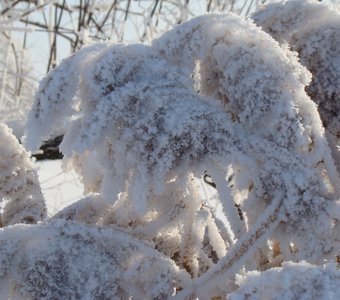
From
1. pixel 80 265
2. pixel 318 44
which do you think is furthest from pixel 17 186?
pixel 318 44

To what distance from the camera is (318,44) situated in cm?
106

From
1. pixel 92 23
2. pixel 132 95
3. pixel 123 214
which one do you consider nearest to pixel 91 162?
pixel 123 214

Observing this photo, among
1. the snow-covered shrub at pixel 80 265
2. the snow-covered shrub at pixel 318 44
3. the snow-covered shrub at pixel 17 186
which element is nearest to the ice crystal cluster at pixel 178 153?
the snow-covered shrub at pixel 80 265

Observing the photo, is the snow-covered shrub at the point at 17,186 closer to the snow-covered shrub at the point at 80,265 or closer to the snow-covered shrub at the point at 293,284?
the snow-covered shrub at the point at 80,265

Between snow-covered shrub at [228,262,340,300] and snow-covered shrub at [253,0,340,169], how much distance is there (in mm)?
429

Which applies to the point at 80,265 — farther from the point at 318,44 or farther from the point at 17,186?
the point at 318,44

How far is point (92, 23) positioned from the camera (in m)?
7.26

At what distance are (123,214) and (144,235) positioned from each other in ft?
0.18

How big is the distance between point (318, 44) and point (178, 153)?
0.39 metres

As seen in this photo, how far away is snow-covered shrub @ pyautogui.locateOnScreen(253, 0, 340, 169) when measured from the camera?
1044 mm

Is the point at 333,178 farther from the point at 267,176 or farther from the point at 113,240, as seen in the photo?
the point at 113,240

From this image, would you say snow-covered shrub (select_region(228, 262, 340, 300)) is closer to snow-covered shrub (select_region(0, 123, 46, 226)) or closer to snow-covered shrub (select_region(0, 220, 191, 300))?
snow-covered shrub (select_region(0, 220, 191, 300))

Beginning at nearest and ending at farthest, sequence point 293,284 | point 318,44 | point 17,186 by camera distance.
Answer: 1. point 293,284
2. point 318,44
3. point 17,186

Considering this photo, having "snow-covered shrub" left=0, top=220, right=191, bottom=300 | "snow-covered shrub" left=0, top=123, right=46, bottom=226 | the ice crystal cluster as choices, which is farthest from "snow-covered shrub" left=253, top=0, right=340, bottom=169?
"snow-covered shrub" left=0, top=123, right=46, bottom=226
